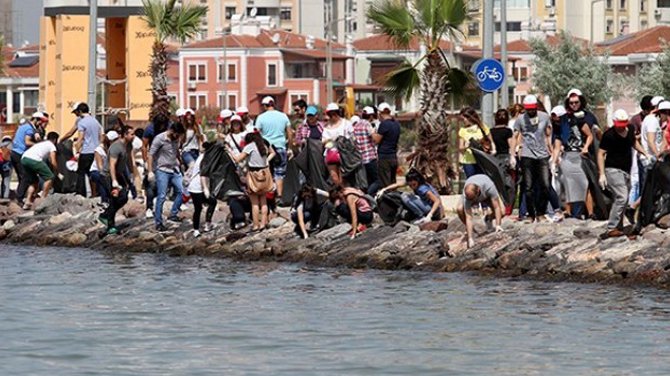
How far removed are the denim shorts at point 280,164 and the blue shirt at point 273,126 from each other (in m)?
0.09

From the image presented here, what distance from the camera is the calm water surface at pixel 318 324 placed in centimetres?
1914

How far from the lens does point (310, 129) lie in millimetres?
31594

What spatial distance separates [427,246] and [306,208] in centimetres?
262

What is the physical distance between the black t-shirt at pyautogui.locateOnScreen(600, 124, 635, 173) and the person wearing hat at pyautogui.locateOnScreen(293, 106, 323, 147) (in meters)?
6.56

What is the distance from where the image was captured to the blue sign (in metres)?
32.2

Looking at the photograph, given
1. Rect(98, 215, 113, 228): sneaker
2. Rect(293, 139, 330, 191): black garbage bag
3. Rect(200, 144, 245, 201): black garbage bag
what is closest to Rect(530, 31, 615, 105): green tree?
Rect(98, 215, 113, 228): sneaker

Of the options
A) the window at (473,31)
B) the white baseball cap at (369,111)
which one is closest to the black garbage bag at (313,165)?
the white baseball cap at (369,111)

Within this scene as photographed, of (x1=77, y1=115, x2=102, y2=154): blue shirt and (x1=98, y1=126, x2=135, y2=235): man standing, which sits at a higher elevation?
(x1=77, y1=115, x2=102, y2=154): blue shirt

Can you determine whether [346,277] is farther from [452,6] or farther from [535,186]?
[452,6]

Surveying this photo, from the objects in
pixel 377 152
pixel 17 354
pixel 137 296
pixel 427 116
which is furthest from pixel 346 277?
pixel 427 116

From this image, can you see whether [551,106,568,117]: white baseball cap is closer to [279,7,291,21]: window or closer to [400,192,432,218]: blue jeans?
[400,192,432,218]: blue jeans

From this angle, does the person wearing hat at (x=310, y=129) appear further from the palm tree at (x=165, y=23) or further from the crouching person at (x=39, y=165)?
the palm tree at (x=165, y=23)

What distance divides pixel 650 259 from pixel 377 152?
25.1 ft

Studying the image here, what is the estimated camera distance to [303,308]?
2344cm
